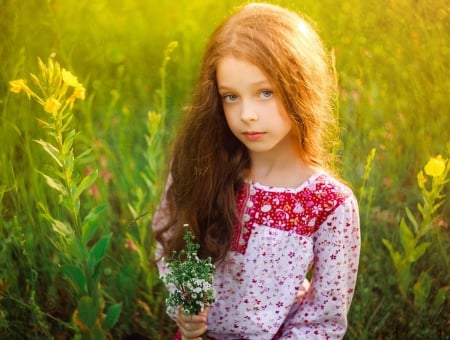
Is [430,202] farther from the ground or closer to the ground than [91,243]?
farther from the ground

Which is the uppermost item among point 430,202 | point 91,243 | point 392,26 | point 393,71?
point 392,26

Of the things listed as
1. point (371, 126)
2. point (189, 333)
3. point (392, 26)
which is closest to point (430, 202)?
point (371, 126)

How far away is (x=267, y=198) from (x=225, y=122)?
209 mm

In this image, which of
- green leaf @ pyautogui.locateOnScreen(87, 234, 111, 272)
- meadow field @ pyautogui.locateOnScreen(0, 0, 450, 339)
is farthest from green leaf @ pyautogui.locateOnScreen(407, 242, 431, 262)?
green leaf @ pyautogui.locateOnScreen(87, 234, 111, 272)

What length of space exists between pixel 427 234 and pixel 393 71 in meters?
0.50

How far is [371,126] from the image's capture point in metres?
2.08

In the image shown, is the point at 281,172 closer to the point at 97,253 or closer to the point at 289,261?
the point at 289,261

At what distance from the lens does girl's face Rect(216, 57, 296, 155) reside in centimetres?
141

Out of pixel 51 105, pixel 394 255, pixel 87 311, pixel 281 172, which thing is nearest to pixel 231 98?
pixel 281 172

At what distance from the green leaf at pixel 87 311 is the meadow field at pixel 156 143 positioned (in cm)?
13

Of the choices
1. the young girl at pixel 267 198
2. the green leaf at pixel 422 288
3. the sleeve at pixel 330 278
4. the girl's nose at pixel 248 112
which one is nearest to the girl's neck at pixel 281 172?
the young girl at pixel 267 198

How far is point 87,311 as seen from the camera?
5.39ft

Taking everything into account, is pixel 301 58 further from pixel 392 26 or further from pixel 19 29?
pixel 19 29

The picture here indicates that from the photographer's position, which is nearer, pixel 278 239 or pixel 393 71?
pixel 278 239
